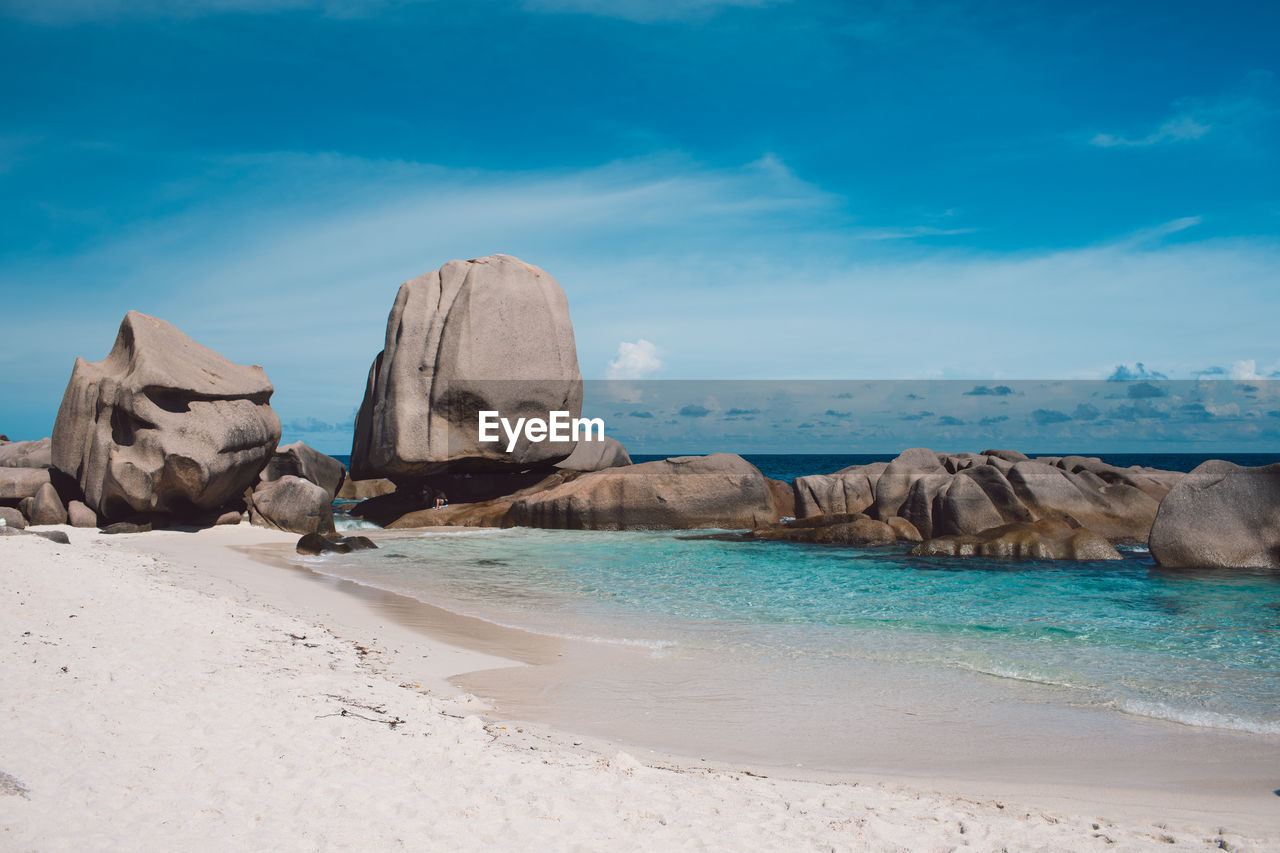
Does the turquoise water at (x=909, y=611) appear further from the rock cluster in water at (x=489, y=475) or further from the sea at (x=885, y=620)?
the rock cluster in water at (x=489, y=475)

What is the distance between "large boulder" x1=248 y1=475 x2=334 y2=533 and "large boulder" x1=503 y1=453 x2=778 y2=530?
4.77 m

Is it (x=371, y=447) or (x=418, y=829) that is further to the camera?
(x=371, y=447)

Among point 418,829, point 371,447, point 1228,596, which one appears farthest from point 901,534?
point 418,829

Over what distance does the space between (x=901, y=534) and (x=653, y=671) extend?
1195 centimetres

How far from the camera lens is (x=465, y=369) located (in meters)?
21.8

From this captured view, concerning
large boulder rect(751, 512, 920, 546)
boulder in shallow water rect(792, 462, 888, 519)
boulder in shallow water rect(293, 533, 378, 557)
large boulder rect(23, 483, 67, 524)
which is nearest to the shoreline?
boulder in shallow water rect(293, 533, 378, 557)

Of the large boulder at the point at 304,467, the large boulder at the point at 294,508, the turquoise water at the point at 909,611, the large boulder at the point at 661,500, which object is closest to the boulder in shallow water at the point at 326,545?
the turquoise water at the point at 909,611

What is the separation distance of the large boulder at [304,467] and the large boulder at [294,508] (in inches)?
99.1

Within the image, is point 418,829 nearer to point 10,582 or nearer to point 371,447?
point 10,582

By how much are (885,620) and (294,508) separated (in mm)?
15174

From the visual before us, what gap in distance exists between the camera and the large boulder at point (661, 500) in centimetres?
2141

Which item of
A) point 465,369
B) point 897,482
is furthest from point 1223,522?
point 465,369

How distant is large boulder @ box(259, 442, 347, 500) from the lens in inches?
951

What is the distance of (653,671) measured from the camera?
7.32 metres
